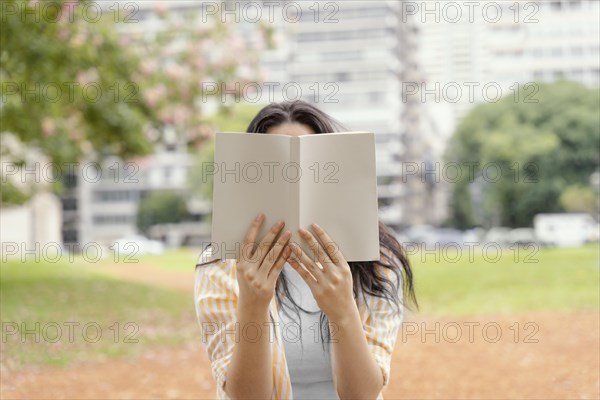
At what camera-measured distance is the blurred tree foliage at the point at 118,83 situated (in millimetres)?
6461

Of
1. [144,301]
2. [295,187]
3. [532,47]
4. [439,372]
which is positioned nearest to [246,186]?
[295,187]

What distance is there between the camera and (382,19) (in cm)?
3669

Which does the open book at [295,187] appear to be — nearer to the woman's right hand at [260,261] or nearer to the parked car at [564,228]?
the woman's right hand at [260,261]

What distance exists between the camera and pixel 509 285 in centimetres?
1070

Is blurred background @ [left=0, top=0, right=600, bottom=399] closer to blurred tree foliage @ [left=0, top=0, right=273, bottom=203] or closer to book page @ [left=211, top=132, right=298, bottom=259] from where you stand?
blurred tree foliage @ [left=0, top=0, right=273, bottom=203]

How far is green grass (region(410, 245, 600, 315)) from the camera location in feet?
29.8

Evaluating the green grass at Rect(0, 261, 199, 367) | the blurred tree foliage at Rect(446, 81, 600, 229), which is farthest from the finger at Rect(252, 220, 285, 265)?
the blurred tree foliage at Rect(446, 81, 600, 229)

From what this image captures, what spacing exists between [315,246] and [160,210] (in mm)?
37093

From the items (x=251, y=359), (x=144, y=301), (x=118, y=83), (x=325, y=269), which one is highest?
(x=118, y=83)

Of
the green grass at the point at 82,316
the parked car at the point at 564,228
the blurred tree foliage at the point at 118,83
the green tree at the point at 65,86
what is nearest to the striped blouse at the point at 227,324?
the green grass at the point at 82,316

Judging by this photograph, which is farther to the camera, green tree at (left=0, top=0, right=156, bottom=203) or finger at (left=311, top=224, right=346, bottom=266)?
green tree at (left=0, top=0, right=156, bottom=203)

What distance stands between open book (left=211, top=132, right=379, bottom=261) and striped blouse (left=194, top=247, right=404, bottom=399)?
19 cm

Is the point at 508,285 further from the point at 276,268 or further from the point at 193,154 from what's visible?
the point at 276,268

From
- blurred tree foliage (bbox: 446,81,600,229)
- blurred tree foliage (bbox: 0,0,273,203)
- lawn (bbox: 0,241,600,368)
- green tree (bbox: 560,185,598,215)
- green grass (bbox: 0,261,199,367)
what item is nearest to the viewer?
green grass (bbox: 0,261,199,367)
